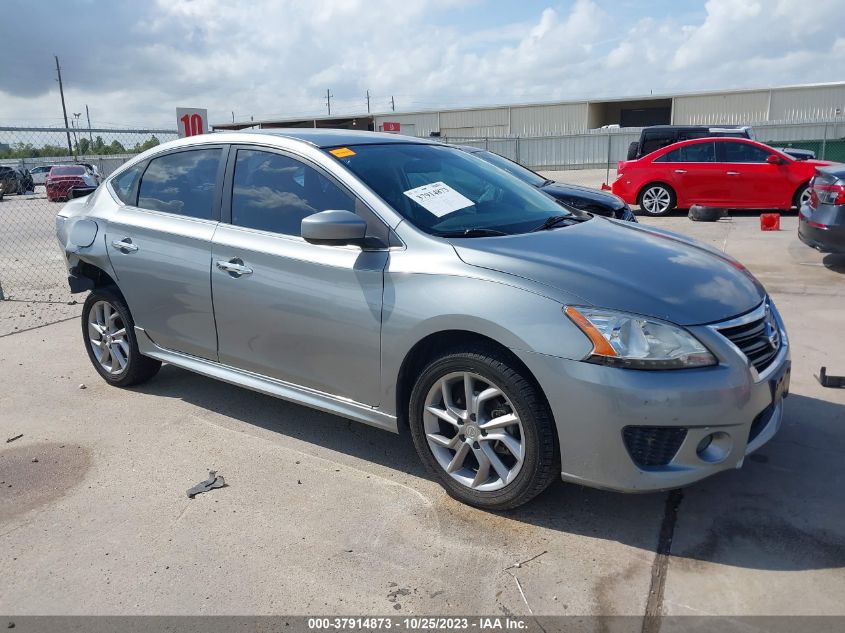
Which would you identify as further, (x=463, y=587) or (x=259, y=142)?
(x=259, y=142)

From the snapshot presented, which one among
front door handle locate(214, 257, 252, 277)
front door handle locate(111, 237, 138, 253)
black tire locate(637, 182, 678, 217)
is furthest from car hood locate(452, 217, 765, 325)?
black tire locate(637, 182, 678, 217)

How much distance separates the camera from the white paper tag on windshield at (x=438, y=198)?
356 centimetres

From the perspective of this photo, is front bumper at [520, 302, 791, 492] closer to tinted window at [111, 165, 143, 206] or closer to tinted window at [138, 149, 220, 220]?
tinted window at [138, 149, 220, 220]

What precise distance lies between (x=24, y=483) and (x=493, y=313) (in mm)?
2692

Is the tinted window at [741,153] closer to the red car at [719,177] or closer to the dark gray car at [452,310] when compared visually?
the red car at [719,177]

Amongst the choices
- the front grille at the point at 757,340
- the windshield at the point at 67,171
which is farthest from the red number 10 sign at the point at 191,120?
the windshield at the point at 67,171

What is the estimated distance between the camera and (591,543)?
302 centimetres

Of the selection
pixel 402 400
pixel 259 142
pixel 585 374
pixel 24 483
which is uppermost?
pixel 259 142

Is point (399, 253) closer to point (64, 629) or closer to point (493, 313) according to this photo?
point (493, 313)

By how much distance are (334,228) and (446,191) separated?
765 mm

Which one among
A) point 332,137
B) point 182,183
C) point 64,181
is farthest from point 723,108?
point 182,183

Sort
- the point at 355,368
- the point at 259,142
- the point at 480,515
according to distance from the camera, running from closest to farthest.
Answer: the point at 480,515 < the point at 355,368 < the point at 259,142

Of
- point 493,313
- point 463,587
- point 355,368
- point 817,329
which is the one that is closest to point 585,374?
point 493,313

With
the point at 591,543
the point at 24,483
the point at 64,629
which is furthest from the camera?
the point at 24,483
